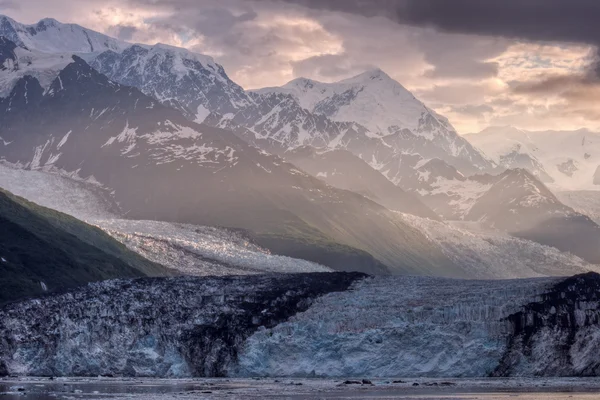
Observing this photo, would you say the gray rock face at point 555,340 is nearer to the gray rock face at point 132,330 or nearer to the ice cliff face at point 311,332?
the ice cliff face at point 311,332

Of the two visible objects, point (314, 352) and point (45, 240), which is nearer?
point (314, 352)

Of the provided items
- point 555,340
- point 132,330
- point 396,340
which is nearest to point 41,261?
point 132,330

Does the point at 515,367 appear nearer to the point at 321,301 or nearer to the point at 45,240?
the point at 321,301

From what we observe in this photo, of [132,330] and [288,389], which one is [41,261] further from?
[288,389]

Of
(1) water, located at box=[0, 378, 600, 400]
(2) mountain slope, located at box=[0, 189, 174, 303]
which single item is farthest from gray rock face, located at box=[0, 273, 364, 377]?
(2) mountain slope, located at box=[0, 189, 174, 303]

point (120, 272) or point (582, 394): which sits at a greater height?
point (120, 272)

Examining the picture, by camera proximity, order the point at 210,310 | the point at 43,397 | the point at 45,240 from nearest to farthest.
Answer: the point at 43,397
the point at 210,310
the point at 45,240

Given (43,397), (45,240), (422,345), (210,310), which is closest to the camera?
(43,397)

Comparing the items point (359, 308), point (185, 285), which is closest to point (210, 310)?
point (185, 285)
